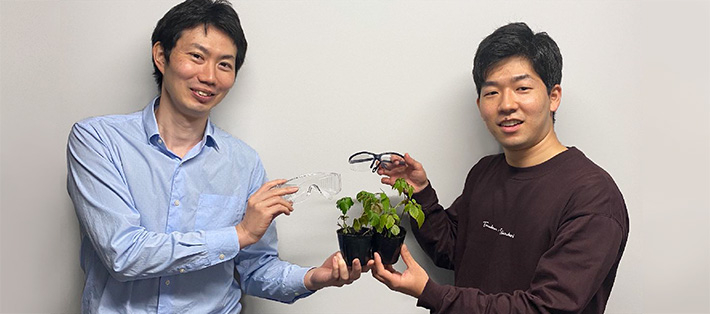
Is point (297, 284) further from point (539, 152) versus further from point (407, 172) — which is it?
point (539, 152)

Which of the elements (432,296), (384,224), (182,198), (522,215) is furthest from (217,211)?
(522,215)

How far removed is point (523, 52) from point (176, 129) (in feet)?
3.28

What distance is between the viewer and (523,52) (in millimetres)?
1832

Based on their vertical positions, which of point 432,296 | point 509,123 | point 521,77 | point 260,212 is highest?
point 521,77

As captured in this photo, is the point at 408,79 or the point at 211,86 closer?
the point at 211,86

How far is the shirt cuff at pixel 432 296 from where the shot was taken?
1653 mm

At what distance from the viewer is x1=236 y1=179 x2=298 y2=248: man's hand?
5.76 feet

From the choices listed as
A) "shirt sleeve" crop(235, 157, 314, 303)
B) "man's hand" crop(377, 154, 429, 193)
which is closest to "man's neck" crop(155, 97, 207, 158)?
"shirt sleeve" crop(235, 157, 314, 303)

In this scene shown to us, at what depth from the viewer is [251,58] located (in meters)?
2.14

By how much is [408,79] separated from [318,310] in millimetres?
818

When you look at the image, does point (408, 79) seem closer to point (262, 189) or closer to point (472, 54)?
point (472, 54)

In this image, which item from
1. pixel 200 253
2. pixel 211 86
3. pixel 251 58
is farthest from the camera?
pixel 251 58

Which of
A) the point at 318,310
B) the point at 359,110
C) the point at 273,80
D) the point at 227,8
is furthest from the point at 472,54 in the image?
the point at 318,310

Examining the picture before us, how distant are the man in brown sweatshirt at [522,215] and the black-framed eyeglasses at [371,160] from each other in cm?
3
